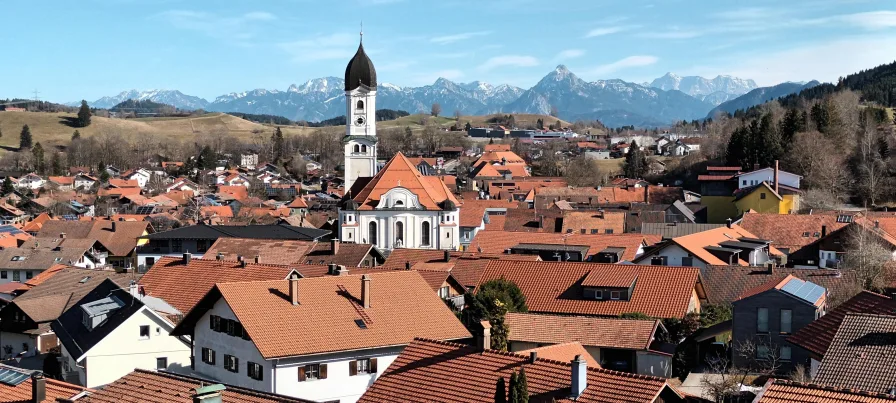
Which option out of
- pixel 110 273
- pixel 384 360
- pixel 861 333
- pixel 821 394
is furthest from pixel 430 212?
pixel 821 394

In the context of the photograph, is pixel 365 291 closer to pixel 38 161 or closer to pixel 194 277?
pixel 194 277

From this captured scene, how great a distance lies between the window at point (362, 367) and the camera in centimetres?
2503

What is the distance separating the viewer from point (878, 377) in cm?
2014

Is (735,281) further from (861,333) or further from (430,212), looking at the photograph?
(430,212)

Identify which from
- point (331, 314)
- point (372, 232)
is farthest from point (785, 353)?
point (372, 232)

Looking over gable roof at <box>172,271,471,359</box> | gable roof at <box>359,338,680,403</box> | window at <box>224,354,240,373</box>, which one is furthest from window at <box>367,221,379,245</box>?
gable roof at <box>359,338,680,403</box>

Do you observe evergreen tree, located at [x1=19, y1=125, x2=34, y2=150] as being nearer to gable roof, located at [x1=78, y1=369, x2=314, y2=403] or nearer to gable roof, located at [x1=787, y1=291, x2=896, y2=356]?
gable roof, located at [x1=787, y1=291, x2=896, y2=356]

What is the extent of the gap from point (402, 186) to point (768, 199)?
2842 centimetres

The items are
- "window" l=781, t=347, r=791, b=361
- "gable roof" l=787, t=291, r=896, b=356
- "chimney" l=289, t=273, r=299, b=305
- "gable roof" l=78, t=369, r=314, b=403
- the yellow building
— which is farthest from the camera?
the yellow building

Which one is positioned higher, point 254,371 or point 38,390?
point 38,390

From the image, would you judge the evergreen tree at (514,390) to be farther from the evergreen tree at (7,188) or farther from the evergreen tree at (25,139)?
the evergreen tree at (25,139)

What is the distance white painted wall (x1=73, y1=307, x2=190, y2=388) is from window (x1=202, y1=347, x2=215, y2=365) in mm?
2511

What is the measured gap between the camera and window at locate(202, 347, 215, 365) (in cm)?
2647

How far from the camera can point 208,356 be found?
87.7ft
